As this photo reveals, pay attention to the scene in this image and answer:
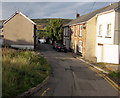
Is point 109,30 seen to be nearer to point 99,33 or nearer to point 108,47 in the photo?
point 108,47

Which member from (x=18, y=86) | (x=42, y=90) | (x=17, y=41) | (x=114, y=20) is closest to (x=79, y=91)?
(x=42, y=90)

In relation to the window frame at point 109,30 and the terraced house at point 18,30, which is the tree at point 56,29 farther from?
the window frame at point 109,30

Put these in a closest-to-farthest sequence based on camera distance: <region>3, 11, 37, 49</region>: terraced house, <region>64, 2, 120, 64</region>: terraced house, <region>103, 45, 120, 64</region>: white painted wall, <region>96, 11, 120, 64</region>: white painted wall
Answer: <region>103, 45, 120, 64</region>: white painted wall < <region>96, 11, 120, 64</region>: white painted wall < <region>64, 2, 120, 64</region>: terraced house < <region>3, 11, 37, 49</region>: terraced house

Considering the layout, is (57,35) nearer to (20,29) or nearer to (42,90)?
(20,29)

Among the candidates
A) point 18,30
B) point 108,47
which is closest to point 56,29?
point 18,30

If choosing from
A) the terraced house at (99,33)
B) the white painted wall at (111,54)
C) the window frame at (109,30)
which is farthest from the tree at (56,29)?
the white painted wall at (111,54)

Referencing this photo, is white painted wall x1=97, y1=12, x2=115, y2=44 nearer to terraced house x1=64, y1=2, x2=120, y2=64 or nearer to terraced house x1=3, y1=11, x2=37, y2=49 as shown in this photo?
terraced house x1=64, y1=2, x2=120, y2=64

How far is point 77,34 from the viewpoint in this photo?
97.3ft

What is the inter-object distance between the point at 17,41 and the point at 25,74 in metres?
23.8

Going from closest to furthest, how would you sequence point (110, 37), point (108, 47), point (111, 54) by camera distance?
point (111, 54) → point (108, 47) → point (110, 37)

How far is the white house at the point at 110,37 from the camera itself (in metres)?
18.1

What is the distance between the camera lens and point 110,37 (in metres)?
19.2

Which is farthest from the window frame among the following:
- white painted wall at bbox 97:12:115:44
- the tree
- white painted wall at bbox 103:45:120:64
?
the tree

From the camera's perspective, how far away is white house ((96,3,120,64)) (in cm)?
1814
